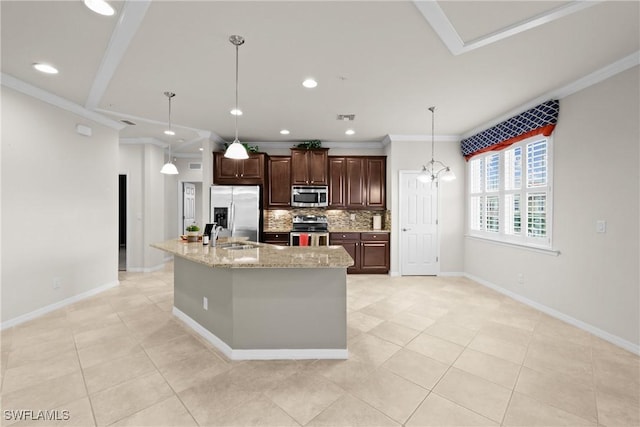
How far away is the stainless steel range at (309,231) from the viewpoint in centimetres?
533

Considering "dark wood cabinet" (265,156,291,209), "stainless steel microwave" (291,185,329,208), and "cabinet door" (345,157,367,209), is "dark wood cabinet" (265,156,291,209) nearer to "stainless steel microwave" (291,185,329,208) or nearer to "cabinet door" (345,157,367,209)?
"stainless steel microwave" (291,185,329,208)

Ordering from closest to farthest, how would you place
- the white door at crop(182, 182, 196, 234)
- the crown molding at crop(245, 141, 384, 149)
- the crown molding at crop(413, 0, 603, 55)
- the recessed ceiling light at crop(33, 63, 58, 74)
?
the crown molding at crop(413, 0, 603, 55)
the recessed ceiling light at crop(33, 63, 58, 74)
the crown molding at crop(245, 141, 384, 149)
the white door at crop(182, 182, 196, 234)

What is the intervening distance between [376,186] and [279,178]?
1944mm

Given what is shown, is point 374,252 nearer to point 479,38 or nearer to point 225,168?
point 225,168

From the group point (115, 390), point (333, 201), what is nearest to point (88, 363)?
point (115, 390)

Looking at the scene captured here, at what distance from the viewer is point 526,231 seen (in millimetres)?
4047

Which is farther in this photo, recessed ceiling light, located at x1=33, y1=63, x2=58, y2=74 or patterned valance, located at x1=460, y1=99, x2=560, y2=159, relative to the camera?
patterned valance, located at x1=460, y1=99, x2=560, y2=159

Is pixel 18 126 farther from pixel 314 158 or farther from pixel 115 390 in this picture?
pixel 314 158

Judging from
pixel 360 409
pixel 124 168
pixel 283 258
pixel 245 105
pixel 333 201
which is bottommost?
pixel 360 409

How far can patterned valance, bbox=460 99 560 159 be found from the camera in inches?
138

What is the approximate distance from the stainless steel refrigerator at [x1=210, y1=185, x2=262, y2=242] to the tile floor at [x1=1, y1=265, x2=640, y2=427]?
2.08 meters

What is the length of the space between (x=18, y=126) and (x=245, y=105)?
2.50m

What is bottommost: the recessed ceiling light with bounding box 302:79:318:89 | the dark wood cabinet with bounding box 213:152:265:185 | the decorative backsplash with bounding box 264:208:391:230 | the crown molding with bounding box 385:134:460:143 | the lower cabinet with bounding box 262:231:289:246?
the lower cabinet with bounding box 262:231:289:246

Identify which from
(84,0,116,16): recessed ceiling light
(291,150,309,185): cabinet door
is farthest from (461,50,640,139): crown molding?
(84,0,116,16): recessed ceiling light
